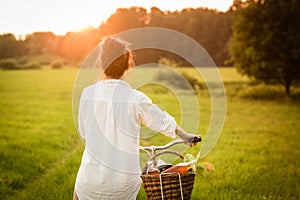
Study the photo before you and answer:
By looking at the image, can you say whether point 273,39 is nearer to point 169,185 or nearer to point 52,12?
point 52,12

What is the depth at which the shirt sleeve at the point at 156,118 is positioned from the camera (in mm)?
3195

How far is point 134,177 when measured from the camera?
11.7 ft

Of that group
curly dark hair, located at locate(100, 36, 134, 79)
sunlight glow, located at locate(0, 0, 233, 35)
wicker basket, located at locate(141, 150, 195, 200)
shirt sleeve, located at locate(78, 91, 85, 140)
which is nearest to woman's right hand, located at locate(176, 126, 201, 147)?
wicker basket, located at locate(141, 150, 195, 200)

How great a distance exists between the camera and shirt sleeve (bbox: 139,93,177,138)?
10.5 ft

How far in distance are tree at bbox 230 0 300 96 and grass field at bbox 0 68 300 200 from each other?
5.72ft

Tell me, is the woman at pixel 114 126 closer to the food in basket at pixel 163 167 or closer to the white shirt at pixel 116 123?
the white shirt at pixel 116 123

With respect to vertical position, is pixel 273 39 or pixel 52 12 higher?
pixel 52 12

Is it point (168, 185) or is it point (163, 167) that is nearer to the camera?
point (168, 185)

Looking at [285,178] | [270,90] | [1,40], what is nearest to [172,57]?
[270,90]

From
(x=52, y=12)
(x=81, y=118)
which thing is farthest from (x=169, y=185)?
(x=52, y=12)

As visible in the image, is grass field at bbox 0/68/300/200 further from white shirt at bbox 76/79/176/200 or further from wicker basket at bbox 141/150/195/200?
wicker basket at bbox 141/150/195/200

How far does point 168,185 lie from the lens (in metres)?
3.04

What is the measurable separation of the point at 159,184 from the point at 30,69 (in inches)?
1183

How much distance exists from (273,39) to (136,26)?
9043 millimetres
